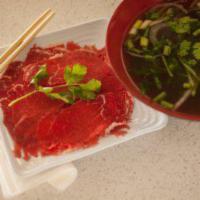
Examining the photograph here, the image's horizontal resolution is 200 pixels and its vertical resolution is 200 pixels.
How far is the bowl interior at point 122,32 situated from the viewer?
0.95 m

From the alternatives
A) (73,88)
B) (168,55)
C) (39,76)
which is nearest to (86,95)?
(73,88)

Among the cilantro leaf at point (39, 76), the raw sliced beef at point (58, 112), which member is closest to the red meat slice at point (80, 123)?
the raw sliced beef at point (58, 112)

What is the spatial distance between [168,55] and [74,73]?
273 millimetres

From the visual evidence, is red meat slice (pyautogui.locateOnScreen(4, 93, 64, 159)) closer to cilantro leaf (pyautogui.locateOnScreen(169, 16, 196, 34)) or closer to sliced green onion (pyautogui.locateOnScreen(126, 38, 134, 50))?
sliced green onion (pyautogui.locateOnScreen(126, 38, 134, 50))

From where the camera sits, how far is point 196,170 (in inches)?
40.5

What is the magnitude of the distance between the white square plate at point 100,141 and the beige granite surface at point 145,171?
0.05 meters

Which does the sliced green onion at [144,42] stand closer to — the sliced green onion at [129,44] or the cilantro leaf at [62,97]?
the sliced green onion at [129,44]

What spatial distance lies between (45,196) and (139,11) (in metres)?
0.60

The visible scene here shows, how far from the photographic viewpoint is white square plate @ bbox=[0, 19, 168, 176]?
0.96m

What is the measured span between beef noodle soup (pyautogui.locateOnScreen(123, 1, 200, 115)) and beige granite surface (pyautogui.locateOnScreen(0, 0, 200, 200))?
148 millimetres

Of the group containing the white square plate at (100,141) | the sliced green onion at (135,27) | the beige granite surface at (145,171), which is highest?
the sliced green onion at (135,27)

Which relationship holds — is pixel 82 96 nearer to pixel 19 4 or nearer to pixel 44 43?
pixel 44 43

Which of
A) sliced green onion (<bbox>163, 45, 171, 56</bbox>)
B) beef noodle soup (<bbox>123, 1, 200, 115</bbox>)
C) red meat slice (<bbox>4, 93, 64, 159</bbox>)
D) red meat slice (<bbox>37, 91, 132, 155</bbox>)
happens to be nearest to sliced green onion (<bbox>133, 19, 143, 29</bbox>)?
beef noodle soup (<bbox>123, 1, 200, 115</bbox>)

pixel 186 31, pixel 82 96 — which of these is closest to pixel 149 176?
pixel 82 96
